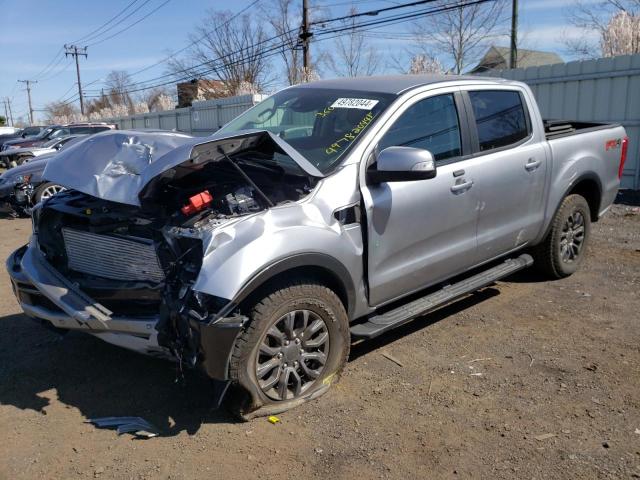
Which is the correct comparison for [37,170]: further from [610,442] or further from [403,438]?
[610,442]

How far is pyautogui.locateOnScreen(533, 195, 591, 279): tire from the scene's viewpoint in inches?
207

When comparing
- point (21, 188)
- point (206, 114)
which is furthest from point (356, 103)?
point (206, 114)

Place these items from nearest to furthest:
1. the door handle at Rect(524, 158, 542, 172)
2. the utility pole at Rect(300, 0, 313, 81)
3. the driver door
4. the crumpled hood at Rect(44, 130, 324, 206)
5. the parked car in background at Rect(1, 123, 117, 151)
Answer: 1. the crumpled hood at Rect(44, 130, 324, 206)
2. the driver door
3. the door handle at Rect(524, 158, 542, 172)
4. the parked car in background at Rect(1, 123, 117, 151)
5. the utility pole at Rect(300, 0, 313, 81)

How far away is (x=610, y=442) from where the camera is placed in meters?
2.96

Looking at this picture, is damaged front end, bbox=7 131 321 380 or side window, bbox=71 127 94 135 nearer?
damaged front end, bbox=7 131 321 380

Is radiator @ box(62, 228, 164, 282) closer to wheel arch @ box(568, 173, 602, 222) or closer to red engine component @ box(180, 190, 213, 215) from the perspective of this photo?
red engine component @ box(180, 190, 213, 215)

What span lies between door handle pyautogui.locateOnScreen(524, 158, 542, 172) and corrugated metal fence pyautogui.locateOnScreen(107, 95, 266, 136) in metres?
12.7

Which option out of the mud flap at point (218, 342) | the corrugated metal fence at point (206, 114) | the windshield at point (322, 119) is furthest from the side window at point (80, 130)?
the mud flap at point (218, 342)

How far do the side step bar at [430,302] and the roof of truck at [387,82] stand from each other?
152 centimetres

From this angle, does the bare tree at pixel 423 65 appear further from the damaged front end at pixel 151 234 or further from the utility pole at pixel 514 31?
the damaged front end at pixel 151 234

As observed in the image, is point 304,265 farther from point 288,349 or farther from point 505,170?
point 505,170

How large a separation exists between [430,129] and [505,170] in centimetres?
83

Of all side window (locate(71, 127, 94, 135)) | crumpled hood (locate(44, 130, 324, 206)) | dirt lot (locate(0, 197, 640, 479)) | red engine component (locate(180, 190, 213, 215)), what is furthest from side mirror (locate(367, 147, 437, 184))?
side window (locate(71, 127, 94, 135))

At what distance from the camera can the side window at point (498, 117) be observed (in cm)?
442
